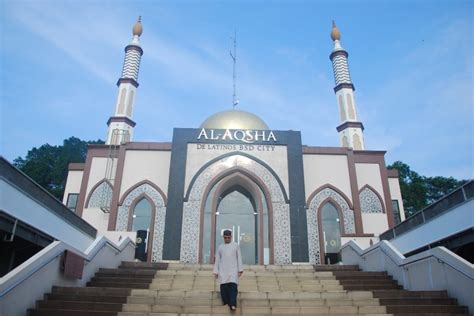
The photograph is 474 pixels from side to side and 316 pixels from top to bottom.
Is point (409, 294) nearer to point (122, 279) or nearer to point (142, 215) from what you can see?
point (122, 279)

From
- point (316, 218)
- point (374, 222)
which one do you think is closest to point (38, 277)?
point (316, 218)

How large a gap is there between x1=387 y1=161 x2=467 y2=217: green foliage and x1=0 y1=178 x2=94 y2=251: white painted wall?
25.1m

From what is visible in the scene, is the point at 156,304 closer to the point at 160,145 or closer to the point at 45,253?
the point at 45,253

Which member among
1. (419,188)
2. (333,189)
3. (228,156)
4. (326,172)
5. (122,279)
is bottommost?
(122,279)

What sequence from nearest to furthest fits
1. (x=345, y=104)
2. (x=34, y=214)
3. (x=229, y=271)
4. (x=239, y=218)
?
(x=229, y=271)
(x=34, y=214)
(x=239, y=218)
(x=345, y=104)

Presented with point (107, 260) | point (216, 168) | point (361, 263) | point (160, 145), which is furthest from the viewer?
point (160, 145)

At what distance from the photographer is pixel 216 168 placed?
51.6 feet

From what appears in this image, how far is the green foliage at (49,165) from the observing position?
30.8 meters

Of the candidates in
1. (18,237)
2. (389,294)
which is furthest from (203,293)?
(18,237)

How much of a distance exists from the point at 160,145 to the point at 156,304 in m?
11.3

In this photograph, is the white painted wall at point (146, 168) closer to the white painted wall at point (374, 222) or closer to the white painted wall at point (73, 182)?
the white painted wall at point (73, 182)

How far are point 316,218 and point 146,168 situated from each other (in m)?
7.36

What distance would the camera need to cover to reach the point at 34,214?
886 centimetres

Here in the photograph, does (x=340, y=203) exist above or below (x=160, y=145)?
below
